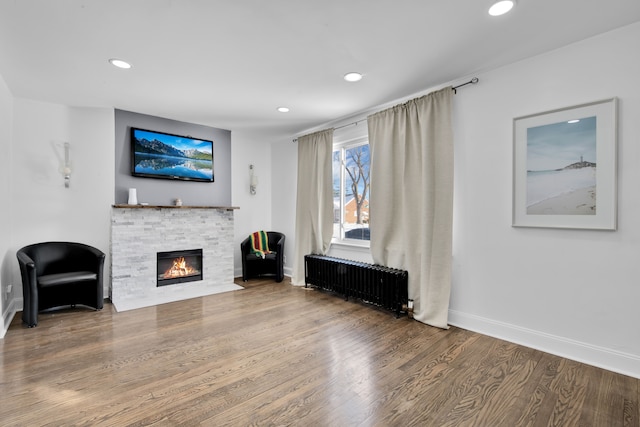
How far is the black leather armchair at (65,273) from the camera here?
11.2 feet

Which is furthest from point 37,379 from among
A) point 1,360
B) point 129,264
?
point 129,264

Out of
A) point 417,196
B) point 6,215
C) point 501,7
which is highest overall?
point 501,7

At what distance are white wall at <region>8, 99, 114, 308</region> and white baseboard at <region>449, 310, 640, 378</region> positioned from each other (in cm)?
476

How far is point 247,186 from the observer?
18.6 feet

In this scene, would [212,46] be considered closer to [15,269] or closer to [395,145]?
[395,145]

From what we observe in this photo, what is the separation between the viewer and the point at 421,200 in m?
3.41

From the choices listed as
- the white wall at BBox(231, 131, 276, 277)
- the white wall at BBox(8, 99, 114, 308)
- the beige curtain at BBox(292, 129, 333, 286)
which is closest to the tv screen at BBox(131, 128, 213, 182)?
the white wall at BBox(8, 99, 114, 308)

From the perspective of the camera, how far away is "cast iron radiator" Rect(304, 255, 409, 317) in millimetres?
3486

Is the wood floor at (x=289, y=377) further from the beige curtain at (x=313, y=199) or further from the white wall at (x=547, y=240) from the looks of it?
the beige curtain at (x=313, y=199)

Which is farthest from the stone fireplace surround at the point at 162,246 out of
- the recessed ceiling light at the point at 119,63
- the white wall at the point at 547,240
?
the white wall at the point at 547,240

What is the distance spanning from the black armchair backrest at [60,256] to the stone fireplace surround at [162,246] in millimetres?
292

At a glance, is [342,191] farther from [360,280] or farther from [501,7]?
[501,7]

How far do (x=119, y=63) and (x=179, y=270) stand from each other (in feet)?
9.81

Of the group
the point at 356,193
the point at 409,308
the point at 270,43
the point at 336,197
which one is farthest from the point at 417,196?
the point at 270,43
